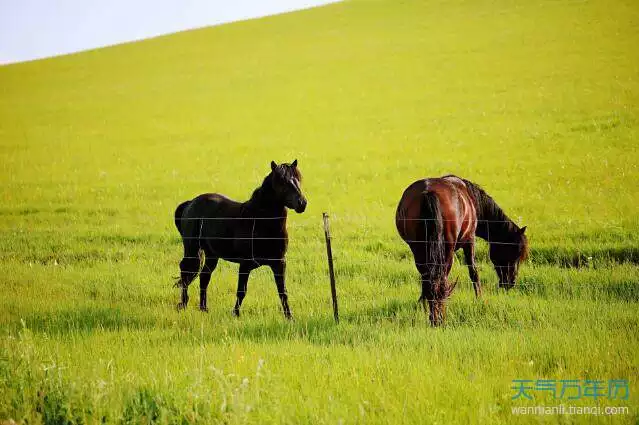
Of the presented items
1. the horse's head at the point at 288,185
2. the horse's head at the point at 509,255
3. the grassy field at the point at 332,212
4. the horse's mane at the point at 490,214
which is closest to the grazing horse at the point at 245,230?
the horse's head at the point at 288,185

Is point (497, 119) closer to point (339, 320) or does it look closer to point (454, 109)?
point (454, 109)

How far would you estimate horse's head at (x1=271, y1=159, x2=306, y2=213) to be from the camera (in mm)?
7094

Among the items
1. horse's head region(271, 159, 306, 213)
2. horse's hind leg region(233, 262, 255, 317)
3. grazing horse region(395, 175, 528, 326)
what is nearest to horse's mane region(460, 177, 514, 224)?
grazing horse region(395, 175, 528, 326)

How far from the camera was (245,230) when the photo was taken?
7734mm

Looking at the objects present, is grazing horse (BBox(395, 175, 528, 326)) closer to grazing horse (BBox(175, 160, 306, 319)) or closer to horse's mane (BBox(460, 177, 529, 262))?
horse's mane (BBox(460, 177, 529, 262))

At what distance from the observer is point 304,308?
8008 mm

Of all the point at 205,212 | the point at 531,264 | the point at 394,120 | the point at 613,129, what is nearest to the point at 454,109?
the point at 394,120

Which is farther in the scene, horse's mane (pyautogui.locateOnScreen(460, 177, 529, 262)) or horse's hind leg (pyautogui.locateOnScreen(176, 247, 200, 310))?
horse's mane (pyautogui.locateOnScreen(460, 177, 529, 262))

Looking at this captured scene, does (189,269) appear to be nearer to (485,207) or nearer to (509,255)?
(485,207)

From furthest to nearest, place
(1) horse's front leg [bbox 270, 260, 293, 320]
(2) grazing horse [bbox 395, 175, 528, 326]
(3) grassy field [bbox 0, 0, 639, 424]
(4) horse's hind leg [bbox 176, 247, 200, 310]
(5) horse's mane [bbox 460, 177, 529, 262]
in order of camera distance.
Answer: (5) horse's mane [bbox 460, 177, 529, 262]
(4) horse's hind leg [bbox 176, 247, 200, 310]
(1) horse's front leg [bbox 270, 260, 293, 320]
(2) grazing horse [bbox 395, 175, 528, 326]
(3) grassy field [bbox 0, 0, 639, 424]

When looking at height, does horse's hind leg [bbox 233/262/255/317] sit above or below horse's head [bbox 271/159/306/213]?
below

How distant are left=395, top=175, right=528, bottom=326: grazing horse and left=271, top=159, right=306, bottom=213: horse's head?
143 cm

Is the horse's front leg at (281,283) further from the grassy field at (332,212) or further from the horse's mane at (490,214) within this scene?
the horse's mane at (490,214)

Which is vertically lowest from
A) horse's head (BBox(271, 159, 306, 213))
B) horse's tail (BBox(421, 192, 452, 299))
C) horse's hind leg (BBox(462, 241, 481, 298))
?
horse's hind leg (BBox(462, 241, 481, 298))
